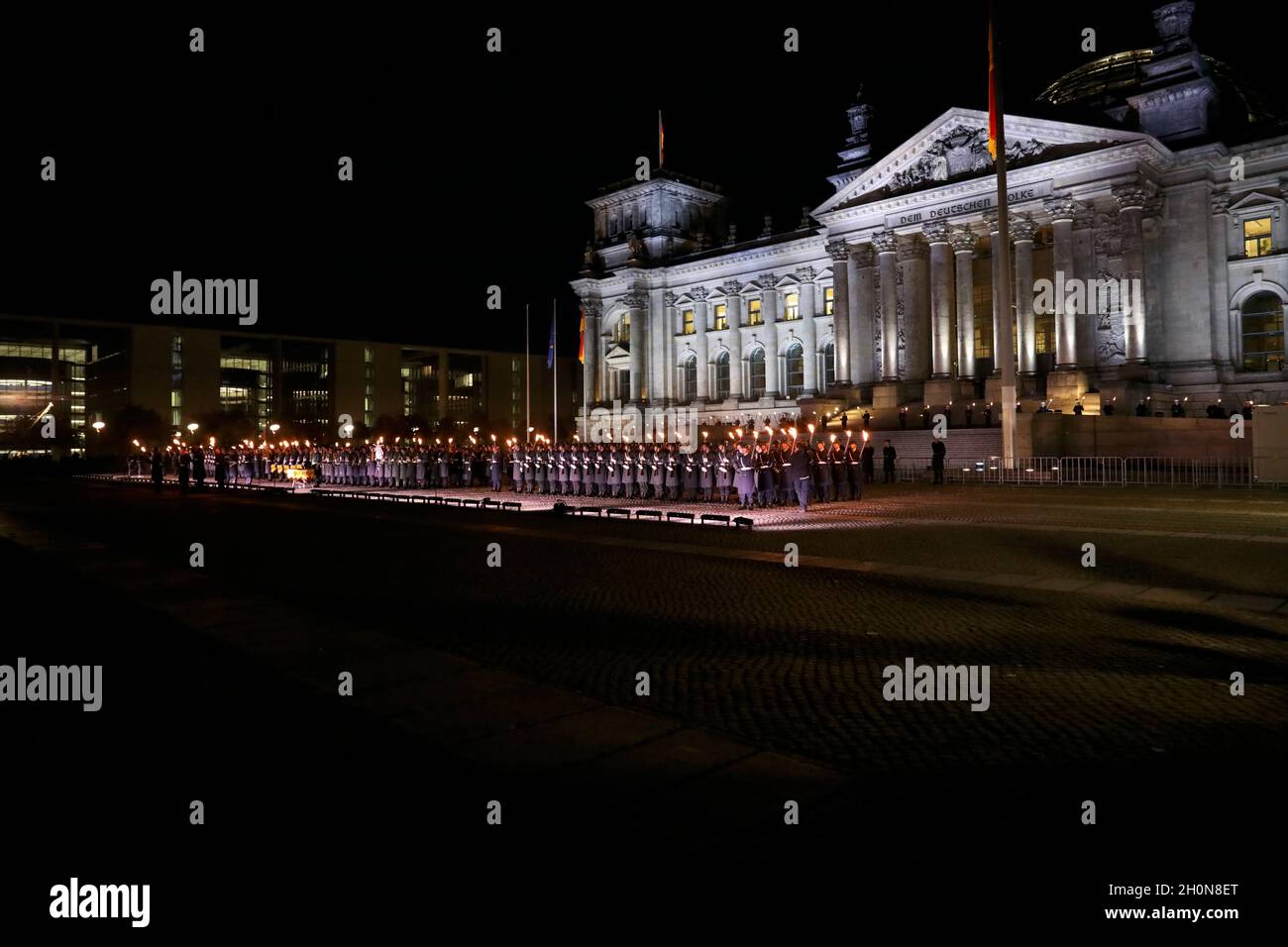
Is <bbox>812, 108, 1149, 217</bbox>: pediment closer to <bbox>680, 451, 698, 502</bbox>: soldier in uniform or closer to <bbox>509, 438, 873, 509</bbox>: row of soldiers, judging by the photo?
<bbox>509, 438, 873, 509</bbox>: row of soldiers

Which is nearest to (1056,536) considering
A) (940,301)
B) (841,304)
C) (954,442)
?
(954,442)

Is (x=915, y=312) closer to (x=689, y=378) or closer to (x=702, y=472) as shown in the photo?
(x=689, y=378)

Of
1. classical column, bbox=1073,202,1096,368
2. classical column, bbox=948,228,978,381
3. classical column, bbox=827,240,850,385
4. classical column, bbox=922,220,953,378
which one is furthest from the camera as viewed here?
classical column, bbox=827,240,850,385

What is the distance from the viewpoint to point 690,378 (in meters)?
78.5

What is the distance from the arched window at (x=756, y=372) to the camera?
7338 centimetres

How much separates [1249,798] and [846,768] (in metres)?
2.06

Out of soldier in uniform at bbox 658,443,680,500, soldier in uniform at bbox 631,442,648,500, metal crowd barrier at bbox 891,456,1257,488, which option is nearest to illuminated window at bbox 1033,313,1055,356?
metal crowd barrier at bbox 891,456,1257,488

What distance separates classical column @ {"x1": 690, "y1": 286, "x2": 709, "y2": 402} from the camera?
7581 cm

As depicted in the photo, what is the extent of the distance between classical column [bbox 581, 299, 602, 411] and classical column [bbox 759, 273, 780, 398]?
56.5 feet

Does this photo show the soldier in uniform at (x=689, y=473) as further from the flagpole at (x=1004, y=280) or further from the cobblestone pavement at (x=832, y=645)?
the cobblestone pavement at (x=832, y=645)

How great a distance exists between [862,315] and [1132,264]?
16.6 metres

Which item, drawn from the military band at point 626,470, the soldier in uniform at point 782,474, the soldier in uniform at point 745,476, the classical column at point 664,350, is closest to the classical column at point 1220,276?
the military band at point 626,470
